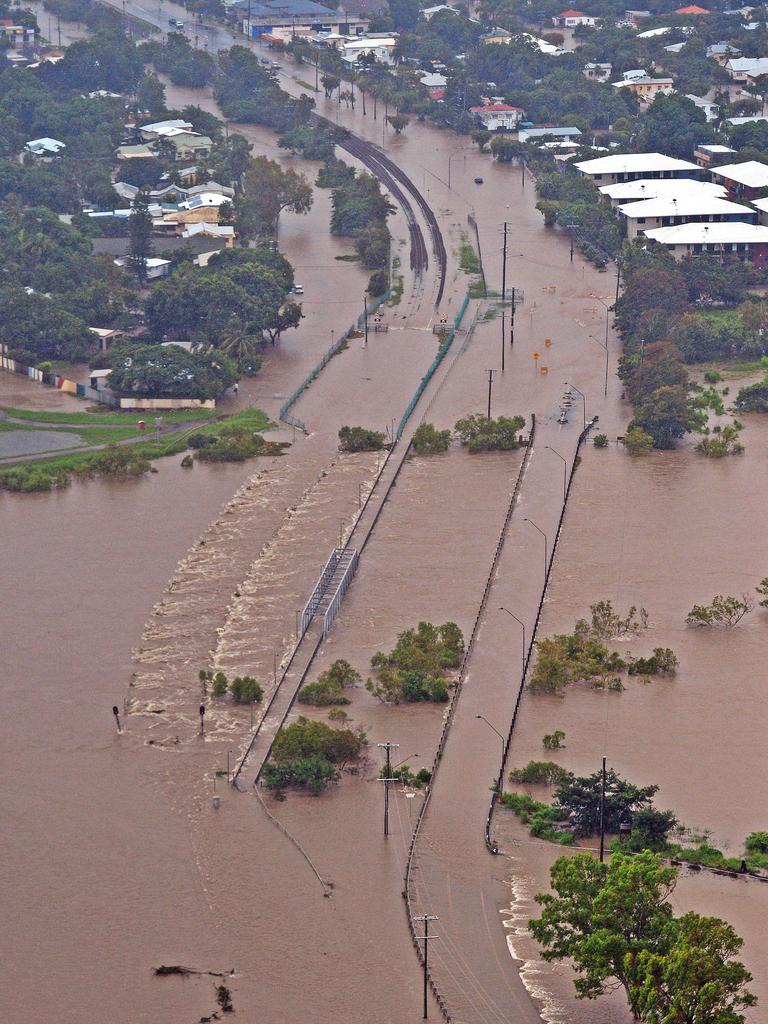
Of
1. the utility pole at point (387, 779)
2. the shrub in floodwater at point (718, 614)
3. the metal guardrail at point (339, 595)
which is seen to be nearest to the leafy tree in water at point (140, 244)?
the metal guardrail at point (339, 595)

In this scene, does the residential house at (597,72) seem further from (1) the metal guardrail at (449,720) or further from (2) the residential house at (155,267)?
(1) the metal guardrail at (449,720)

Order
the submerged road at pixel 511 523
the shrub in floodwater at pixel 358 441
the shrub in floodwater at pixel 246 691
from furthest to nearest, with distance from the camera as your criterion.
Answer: the shrub in floodwater at pixel 358 441 → the shrub in floodwater at pixel 246 691 → the submerged road at pixel 511 523

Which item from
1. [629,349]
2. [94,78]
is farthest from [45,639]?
[94,78]

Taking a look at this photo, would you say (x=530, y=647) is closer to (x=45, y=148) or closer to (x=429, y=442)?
(x=429, y=442)

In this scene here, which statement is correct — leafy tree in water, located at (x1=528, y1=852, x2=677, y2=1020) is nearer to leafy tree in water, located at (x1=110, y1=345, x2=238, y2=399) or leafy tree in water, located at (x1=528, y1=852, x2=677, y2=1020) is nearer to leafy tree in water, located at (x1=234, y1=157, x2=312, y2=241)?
leafy tree in water, located at (x1=110, y1=345, x2=238, y2=399)

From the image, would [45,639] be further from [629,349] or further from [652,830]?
[629,349]

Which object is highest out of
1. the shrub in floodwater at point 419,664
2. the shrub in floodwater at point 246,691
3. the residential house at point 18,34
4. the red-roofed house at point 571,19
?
the red-roofed house at point 571,19

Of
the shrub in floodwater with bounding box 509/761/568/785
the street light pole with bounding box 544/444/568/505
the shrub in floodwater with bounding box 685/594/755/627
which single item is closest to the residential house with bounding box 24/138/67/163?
the street light pole with bounding box 544/444/568/505
